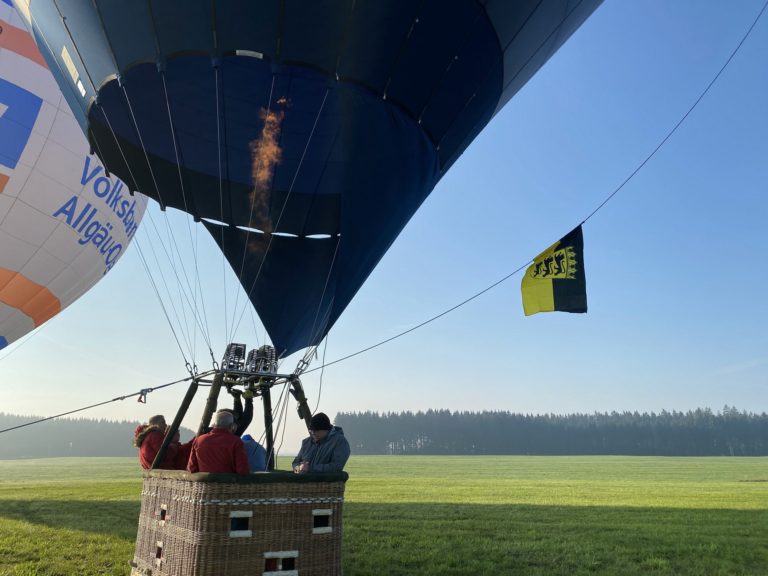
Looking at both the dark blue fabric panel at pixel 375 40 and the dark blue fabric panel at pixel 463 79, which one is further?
the dark blue fabric panel at pixel 463 79

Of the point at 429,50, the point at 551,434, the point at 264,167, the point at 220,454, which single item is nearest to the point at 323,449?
the point at 220,454

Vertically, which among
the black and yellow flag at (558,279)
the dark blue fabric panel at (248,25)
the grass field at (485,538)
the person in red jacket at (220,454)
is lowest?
the grass field at (485,538)

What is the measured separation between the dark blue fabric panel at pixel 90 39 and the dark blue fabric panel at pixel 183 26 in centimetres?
72

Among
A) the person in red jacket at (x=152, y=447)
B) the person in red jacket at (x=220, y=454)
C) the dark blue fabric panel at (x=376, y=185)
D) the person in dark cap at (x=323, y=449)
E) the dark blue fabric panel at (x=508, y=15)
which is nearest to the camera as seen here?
the person in red jacket at (x=220, y=454)

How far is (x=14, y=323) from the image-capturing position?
41.9 ft

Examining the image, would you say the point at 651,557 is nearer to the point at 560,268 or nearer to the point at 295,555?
the point at 560,268

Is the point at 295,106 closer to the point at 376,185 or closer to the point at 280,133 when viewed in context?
the point at 280,133

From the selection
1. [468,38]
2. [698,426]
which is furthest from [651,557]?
[698,426]

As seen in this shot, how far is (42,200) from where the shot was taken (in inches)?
452

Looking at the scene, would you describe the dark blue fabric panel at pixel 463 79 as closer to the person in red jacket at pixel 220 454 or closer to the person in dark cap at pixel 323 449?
the person in dark cap at pixel 323 449

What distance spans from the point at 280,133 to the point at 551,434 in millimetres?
112150

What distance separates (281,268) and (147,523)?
153 inches

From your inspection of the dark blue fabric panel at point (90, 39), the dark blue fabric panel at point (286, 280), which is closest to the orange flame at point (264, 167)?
the dark blue fabric panel at point (286, 280)

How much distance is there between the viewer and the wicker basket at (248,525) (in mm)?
3865
